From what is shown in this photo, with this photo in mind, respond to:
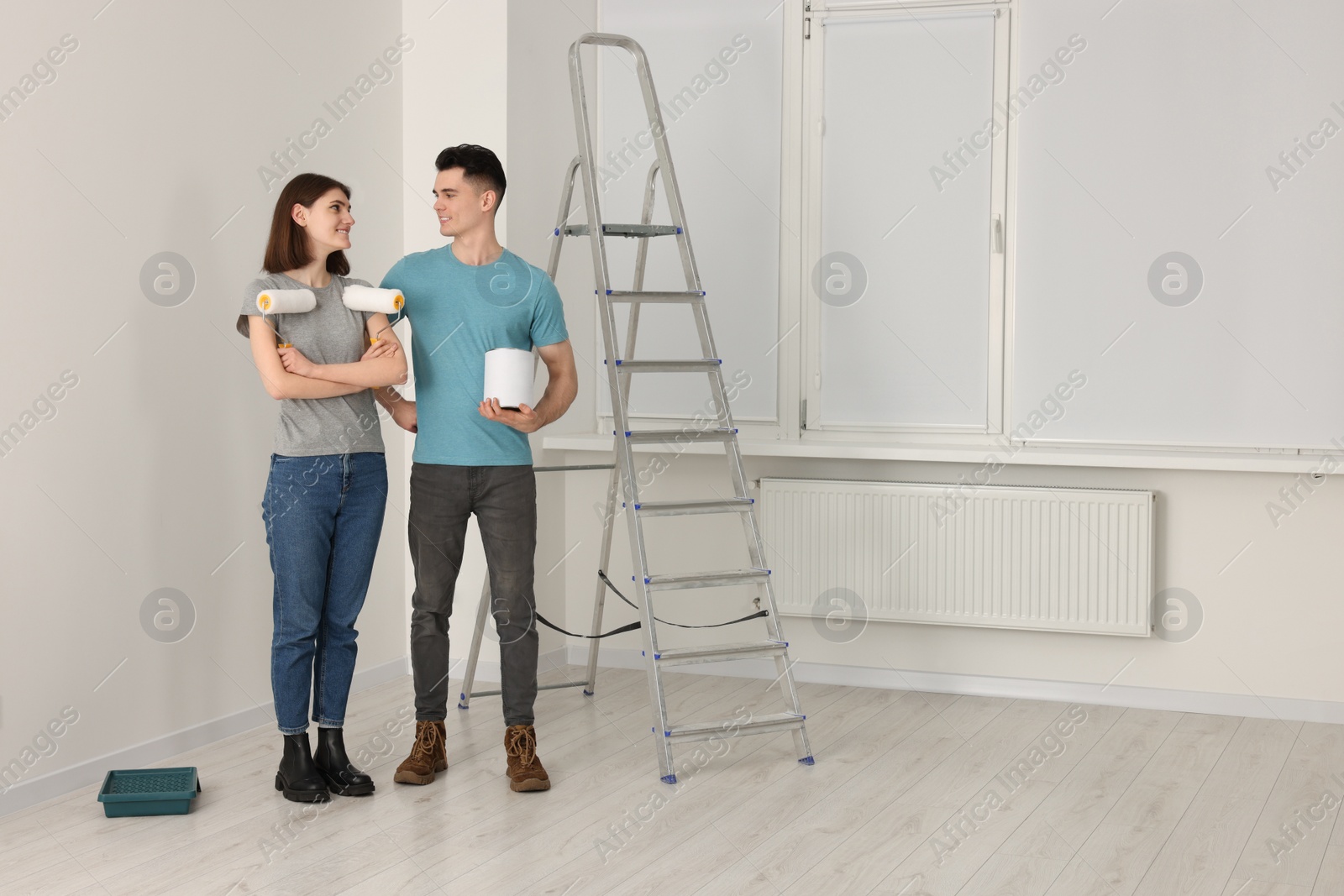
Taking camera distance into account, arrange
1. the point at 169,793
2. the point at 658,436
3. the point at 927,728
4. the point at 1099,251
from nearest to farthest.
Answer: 1. the point at 169,793
2. the point at 658,436
3. the point at 927,728
4. the point at 1099,251

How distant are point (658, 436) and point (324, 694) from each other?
3.80 ft

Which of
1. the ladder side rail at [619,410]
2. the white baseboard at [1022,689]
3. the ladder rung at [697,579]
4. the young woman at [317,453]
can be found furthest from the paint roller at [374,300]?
the white baseboard at [1022,689]

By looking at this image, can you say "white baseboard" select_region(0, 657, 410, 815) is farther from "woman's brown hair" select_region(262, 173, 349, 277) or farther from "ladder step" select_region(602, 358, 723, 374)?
"ladder step" select_region(602, 358, 723, 374)

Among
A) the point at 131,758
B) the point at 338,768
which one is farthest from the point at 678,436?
the point at 131,758

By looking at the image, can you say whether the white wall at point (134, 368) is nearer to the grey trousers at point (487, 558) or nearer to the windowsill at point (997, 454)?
the grey trousers at point (487, 558)

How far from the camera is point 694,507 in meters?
3.35

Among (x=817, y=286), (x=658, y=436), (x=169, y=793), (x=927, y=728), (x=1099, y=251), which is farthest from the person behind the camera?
(x=817, y=286)

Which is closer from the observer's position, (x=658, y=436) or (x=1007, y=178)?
(x=658, y=436)

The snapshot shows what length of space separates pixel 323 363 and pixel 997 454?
2.26m

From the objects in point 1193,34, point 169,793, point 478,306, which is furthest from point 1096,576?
point 169,793

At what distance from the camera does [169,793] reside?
9.34 feet

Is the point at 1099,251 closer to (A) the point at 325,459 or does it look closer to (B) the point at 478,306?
(B) the point at 478,306

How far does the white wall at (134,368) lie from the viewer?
2861 mm

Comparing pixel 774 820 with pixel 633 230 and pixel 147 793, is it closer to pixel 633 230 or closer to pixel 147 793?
pixel 147 793
